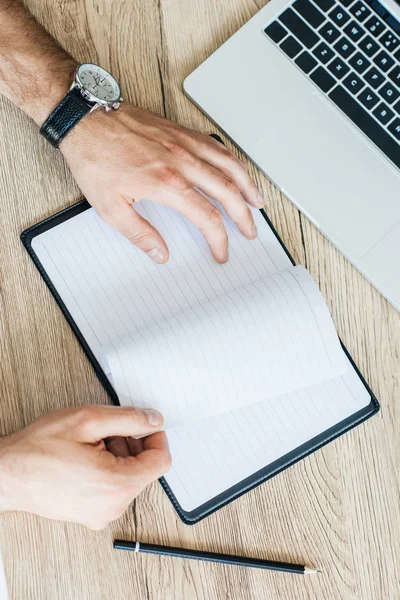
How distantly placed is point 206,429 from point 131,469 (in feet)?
0.36

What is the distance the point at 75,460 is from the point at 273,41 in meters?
0.56

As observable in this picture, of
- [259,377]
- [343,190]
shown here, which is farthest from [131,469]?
[343,190]

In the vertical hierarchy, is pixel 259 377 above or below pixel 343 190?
below

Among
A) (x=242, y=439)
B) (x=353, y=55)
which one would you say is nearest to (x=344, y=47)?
(x=353, y=55)

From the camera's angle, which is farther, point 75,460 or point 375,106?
point 375,106

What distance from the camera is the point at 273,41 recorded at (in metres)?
0.75

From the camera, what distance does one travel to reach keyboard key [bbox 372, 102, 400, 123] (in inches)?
28.8

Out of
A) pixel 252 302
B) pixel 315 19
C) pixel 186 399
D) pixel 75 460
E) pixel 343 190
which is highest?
pixel 315 19

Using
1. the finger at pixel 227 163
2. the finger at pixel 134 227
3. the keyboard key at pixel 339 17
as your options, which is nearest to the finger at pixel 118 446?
the finger at pixel 134 227

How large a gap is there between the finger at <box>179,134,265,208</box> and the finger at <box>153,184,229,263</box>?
4 cm

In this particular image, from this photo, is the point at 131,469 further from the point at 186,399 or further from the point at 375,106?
the point at 375,106

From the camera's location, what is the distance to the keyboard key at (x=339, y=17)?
75 cm

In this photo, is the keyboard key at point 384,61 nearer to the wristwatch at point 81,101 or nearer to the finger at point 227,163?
the finger at point 227,163

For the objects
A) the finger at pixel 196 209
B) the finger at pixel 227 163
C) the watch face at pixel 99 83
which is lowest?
the finger at pixel 196 209
